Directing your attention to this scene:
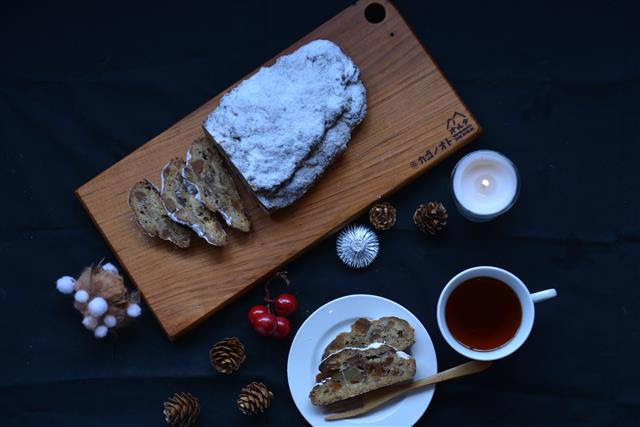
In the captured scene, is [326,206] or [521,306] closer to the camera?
[521,306]

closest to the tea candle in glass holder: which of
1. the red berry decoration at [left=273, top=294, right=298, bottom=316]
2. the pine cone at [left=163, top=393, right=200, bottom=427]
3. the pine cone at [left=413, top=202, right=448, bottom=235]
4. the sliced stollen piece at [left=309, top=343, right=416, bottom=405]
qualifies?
the pine cone at [left=413, top=202, right=448, bottom=235]

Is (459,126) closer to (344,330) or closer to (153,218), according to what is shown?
(344,330)

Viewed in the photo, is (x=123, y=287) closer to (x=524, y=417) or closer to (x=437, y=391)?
(x=437, y=391)

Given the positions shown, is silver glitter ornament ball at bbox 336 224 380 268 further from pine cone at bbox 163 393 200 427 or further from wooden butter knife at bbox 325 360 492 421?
pine cone at bbox 163 393 200 427

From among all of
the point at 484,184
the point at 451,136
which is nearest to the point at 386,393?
the point at 484,184

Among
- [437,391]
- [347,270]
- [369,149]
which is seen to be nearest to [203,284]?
[347,270]

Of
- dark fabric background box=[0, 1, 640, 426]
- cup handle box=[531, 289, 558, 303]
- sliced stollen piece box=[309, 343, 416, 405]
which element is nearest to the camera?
cup handle box=[531, 289, 558, 303]
